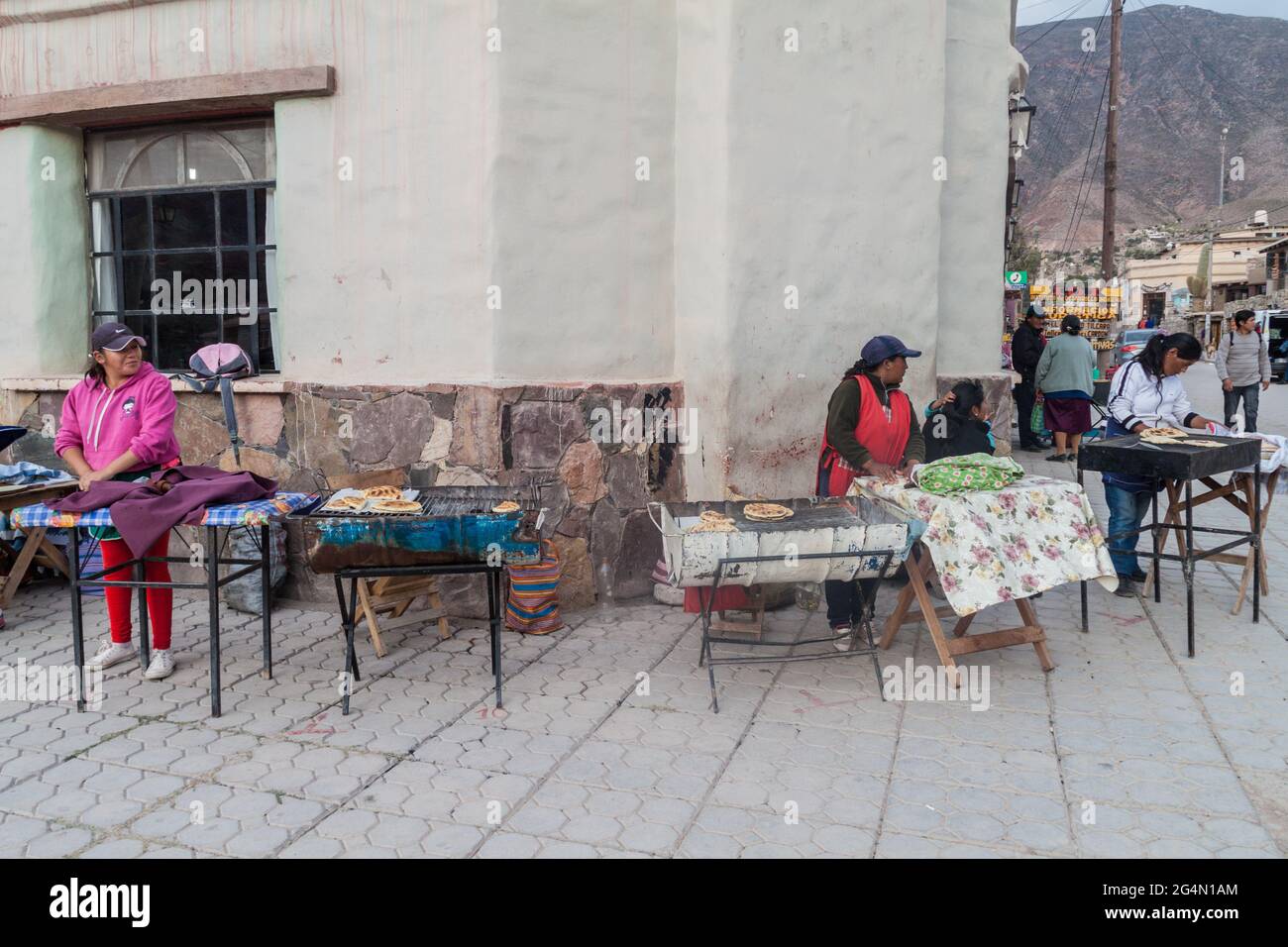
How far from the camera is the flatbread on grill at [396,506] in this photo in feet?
14.5

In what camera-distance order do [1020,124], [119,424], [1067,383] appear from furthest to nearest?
[1067,383], [1020,124], [119,424]

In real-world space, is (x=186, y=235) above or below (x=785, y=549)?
above

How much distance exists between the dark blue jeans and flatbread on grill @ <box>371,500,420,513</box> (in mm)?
4404

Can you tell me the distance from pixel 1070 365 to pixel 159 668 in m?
10.6

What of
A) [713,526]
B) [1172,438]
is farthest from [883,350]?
[1172,438]

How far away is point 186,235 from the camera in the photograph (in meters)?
6.73

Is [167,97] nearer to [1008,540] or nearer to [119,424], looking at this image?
[119,424]

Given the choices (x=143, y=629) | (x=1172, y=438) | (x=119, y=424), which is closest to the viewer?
(x=119, y=424)

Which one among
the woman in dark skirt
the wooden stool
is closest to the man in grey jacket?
the woman in dark skirt

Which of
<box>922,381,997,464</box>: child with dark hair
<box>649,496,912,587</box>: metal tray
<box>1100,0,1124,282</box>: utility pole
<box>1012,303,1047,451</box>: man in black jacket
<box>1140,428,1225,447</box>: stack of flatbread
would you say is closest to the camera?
<box>649,496,912,587</box>: metal tray

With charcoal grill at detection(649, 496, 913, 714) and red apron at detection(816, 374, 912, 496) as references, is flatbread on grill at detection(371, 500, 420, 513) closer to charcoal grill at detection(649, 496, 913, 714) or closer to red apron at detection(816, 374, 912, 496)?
charcoal grill at detection(649, 496, 913, 714)

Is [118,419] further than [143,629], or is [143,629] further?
[143,629]

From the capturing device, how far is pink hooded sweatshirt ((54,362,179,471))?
4.76 m

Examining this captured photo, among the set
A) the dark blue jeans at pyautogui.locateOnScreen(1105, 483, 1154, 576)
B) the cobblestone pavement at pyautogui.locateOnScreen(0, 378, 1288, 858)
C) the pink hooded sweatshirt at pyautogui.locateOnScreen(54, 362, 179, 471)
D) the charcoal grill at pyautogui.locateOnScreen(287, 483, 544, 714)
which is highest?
the pink hooded sweatshirt at pyautogui.locateOnScreen(54, 362, 179, 471)
